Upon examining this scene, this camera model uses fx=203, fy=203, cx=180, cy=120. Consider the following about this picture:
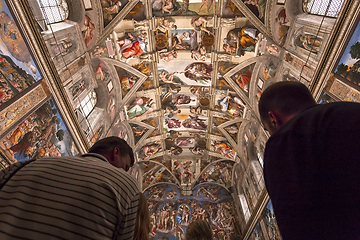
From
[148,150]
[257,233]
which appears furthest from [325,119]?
[148,150]

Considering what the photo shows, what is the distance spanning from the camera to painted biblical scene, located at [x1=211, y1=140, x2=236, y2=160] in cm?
1653

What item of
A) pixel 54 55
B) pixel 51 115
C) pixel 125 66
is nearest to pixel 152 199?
pixel 125 66

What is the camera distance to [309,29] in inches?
275

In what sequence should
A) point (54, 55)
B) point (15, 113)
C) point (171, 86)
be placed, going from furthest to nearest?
point (171, 86) → point (54, 55) → point (15, 113)

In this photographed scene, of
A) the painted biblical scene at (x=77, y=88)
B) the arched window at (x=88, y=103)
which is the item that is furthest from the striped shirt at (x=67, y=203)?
the arched window at (x=88, y=103)

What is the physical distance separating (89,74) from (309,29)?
904cm

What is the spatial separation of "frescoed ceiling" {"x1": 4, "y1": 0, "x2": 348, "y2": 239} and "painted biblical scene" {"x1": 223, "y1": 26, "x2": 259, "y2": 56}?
0.16 feet

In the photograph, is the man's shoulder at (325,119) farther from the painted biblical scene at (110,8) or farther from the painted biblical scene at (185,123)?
the painted biblical scene at (185,123)

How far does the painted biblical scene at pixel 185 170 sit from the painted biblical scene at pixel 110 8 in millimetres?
13461

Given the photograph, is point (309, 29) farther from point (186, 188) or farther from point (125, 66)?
point (186, 188)

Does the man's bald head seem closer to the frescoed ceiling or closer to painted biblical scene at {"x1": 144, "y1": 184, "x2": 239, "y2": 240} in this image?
the frescoed ceiling

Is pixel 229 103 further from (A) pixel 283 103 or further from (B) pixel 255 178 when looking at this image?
(A) pixel 283 103

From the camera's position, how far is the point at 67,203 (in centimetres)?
133

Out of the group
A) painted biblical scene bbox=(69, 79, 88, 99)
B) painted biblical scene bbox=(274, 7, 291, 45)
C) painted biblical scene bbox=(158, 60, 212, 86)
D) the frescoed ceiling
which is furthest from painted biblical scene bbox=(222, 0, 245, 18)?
painted biblical scene bbox=(69, 79, 88, 99)
